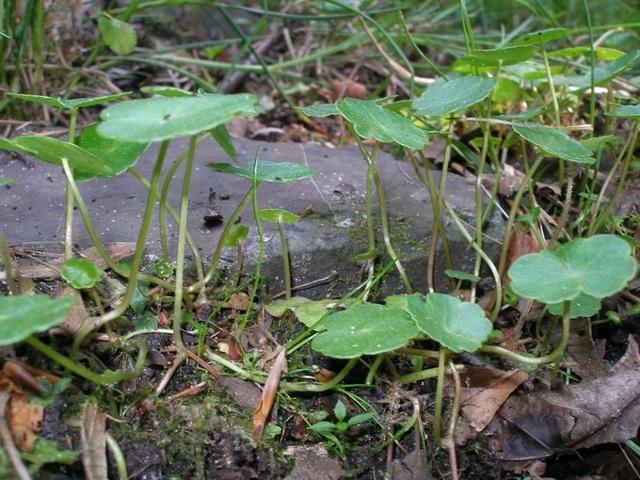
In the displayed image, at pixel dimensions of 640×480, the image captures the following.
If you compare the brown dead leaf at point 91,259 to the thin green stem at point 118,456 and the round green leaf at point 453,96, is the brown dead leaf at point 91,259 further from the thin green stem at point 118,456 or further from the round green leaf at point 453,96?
the round green leaf at point 453,96

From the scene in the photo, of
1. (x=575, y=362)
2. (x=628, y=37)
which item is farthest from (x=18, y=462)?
(x=628, y=37)

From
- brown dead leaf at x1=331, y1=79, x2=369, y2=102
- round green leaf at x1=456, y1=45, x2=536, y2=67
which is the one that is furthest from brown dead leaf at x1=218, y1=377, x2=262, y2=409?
brown dead leaf at x1=331, y1=79, x2=369, y2=102

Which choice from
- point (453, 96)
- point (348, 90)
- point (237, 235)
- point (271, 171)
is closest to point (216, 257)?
point (237, 235)

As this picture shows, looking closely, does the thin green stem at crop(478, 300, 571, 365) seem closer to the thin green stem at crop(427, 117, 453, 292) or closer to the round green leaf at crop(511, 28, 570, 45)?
the thin green stem at crop(427, 117, 453, 292)

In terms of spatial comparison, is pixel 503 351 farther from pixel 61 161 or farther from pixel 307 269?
pixel 61 161

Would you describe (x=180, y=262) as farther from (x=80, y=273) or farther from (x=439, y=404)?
(x=439, y=404)
